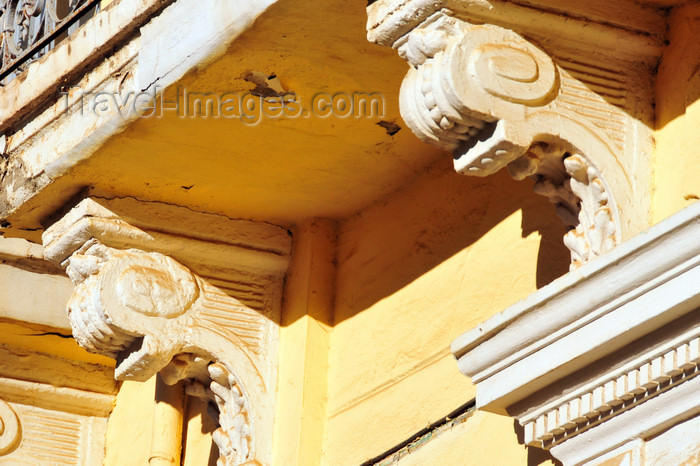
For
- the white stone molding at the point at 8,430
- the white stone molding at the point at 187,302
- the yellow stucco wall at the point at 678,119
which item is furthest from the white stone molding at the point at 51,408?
the yellow stucco wall at the point at 678,119

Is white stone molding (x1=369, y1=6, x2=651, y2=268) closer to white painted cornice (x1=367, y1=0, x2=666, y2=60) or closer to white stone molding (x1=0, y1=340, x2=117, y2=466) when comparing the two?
white painted cornice (x1=367, y1=0, x2=666, y2=60)

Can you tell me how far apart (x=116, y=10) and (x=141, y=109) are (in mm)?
293

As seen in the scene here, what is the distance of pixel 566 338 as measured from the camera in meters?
3.08

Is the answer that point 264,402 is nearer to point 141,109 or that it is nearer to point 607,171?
point 141,109

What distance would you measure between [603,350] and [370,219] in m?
1.30

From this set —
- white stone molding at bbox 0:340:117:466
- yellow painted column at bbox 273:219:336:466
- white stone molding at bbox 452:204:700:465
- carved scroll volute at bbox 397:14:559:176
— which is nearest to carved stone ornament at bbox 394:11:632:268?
carved scroll volute at bbox 397:14:559:176

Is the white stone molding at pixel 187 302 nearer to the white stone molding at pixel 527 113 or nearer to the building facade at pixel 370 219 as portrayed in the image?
the building facade at pixel 370 219

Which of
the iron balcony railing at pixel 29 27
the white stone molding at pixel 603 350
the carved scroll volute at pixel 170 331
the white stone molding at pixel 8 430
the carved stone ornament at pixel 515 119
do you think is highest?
the iron balcony railing at pixel 29 27

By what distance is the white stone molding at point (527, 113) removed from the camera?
3154 mm

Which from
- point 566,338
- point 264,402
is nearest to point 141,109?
point 264,402

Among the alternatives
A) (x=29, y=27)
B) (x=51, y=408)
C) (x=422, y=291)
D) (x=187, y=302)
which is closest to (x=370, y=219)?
(x=422, y=291)

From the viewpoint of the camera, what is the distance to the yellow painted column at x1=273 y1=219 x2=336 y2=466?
4125 mm

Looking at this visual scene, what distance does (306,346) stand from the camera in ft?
13.8

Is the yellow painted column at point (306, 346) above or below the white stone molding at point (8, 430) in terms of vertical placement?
below
